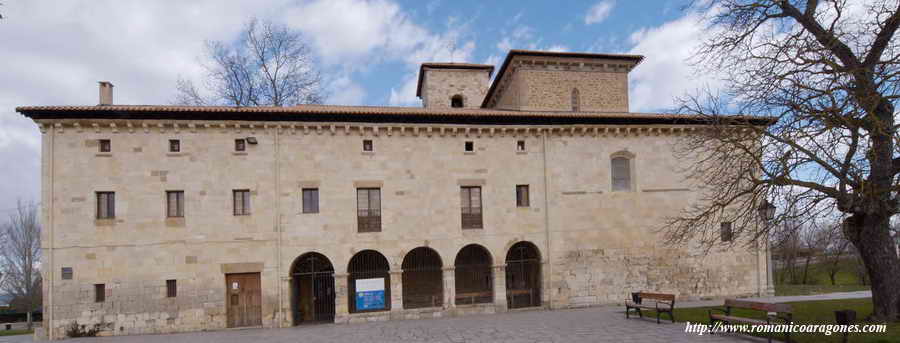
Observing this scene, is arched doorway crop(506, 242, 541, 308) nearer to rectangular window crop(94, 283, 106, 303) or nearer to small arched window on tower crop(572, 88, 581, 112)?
small arched window on tower crop(572, 88, 581, 112)

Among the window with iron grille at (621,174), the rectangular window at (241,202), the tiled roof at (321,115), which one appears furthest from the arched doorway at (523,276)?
the rectangular window at (241,202)

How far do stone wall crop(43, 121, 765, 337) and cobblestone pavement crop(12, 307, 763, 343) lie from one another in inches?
48.1

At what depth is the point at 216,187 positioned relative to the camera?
17.2 meters

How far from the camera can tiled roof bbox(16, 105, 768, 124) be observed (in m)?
16.3

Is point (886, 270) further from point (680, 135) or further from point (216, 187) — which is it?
point (216, 187)

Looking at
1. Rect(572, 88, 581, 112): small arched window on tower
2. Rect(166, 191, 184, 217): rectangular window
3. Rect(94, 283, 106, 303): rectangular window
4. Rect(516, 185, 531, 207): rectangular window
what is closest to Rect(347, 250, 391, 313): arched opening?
Rect(516, 185, 531, 207): rectangular window

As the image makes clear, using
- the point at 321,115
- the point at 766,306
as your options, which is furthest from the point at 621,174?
the point at 321,115

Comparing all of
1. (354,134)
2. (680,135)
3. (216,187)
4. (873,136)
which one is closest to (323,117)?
(354,134)

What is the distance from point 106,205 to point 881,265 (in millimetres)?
21764

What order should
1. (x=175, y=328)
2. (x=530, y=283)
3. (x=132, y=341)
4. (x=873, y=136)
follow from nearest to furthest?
(x=873, y=136) → (x=132, y=341) → (x=175, y=328) → (x=530, y=283)

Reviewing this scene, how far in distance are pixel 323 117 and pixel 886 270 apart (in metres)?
16.3

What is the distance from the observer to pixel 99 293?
16.3 m

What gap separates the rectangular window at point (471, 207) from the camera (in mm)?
18859

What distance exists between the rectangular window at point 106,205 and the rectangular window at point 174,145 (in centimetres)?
225
